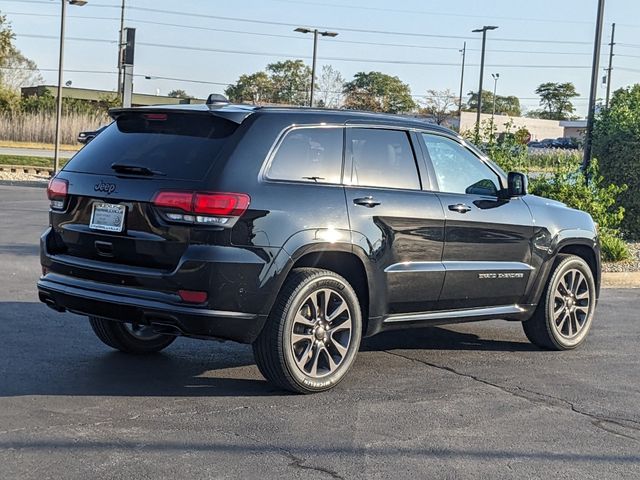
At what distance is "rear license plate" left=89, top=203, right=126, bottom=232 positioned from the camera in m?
5.68

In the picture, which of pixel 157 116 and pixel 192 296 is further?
pixel 157 116

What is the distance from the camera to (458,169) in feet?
23.4

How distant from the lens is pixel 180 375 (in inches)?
250

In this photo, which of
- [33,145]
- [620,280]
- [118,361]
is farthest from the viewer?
[33,145]

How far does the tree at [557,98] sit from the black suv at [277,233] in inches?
5719

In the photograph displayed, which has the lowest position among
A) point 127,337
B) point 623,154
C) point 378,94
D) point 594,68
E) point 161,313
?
point 127,337

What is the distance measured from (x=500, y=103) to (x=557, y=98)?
1153 cm

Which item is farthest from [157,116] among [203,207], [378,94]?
[378,94]

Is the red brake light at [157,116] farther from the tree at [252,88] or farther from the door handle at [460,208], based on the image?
the tree at [252,88]

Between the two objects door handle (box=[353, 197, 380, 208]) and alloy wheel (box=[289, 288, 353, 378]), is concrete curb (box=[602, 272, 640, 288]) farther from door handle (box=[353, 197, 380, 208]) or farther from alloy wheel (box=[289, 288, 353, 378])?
alloy wheel (box=[289, 288, 353, 378])

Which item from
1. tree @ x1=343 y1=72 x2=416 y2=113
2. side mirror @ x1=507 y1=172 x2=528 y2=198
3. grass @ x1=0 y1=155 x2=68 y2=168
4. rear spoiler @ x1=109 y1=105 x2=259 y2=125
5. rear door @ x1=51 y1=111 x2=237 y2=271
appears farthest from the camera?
tree @ x1=343 y1=72 x2=416 y2=113

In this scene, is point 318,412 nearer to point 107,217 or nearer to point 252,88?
point 107,217

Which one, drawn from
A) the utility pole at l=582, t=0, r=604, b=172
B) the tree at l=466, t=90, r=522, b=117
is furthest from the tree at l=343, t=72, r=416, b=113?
the tree at l=466, t=90, r=522, b=117

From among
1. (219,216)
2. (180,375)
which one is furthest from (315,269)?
(180,375)
